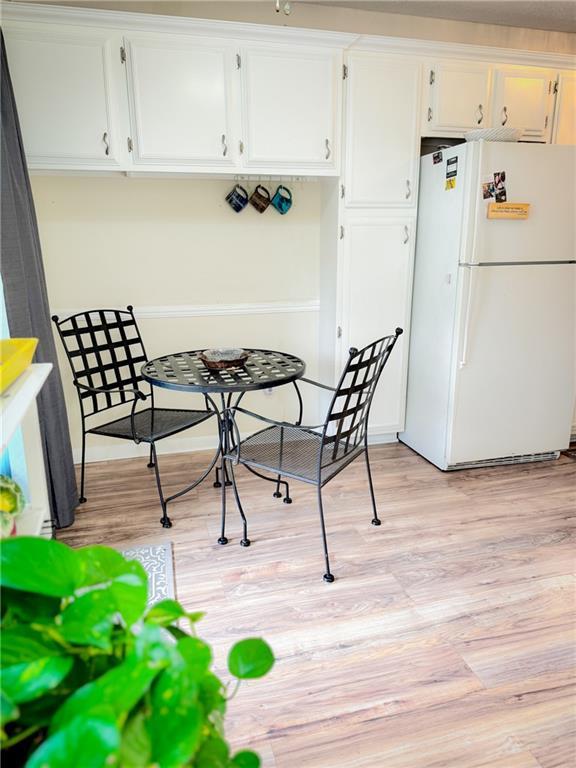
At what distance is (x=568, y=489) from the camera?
275cm

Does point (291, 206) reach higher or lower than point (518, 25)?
lower

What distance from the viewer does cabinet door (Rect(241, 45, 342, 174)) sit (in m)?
2.57

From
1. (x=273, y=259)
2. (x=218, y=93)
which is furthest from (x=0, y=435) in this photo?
(x=273, y=259)

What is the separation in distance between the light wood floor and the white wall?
83 centimetres

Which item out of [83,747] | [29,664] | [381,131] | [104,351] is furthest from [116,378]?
[83,747]

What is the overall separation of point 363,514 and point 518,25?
319cm

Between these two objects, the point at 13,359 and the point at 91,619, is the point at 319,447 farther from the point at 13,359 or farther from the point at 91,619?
the point at 91,619

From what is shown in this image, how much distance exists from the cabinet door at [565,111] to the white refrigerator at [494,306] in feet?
1.93

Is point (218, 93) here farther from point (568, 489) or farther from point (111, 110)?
point (568, 489)

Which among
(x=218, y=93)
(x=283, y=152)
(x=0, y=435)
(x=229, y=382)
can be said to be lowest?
(x=229, y=382)

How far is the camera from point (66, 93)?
7.73ft

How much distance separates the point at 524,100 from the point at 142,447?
3.13 meters

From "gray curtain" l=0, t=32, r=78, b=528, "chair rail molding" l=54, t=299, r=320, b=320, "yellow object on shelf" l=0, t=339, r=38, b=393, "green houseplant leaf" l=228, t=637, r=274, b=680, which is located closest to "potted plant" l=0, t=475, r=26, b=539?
"yellow object on shelf" l=0, t=339, r=38, b=393

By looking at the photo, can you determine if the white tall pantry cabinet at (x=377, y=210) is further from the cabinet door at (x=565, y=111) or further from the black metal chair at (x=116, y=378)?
the black metal chair at (x=116, y=378)
